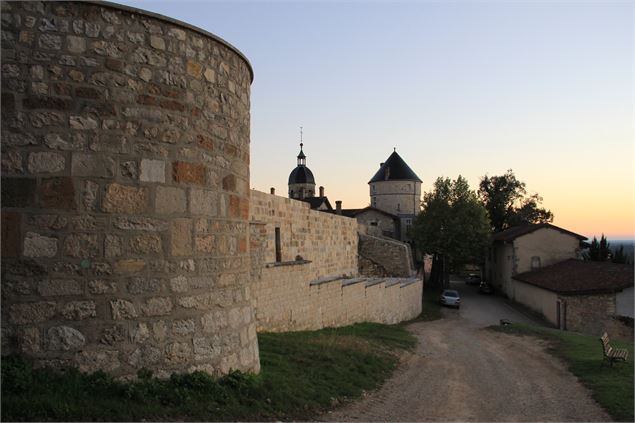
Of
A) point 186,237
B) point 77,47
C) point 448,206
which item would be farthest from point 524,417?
point 448,206

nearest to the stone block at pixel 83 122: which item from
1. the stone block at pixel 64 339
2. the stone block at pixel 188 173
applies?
the stone block at pixel 188 173

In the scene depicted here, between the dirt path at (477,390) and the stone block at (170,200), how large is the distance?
2956 mm

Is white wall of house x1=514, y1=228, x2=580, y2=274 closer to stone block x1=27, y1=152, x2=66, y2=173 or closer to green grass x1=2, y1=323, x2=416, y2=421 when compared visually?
green grass x1=2, y1=323, x2=416, y2=421

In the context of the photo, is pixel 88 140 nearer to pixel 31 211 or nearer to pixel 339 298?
pixel 31 211

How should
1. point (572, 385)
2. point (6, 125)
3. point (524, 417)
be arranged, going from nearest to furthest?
point (6, 125) < point (524, 417) < point (572, 385)

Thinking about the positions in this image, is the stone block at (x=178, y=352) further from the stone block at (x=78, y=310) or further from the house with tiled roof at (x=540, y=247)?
the house with tiled roof at (x=540, y=247)

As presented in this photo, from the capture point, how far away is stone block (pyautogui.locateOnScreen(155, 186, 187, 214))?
16.1ft

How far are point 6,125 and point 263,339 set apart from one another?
19.2ft

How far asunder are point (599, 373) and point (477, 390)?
3014 mm

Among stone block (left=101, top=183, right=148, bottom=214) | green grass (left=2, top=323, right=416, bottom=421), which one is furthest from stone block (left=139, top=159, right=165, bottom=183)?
green grass (left=2, top=323, right=416, bottom=421)

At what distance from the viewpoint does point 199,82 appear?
5.33 m

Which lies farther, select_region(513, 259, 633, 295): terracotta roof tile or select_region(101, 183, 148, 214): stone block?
select_region(513, 259, 633, 295): terracotta roof tile

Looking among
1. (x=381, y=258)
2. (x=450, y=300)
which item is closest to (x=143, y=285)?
(x=381, y=258)

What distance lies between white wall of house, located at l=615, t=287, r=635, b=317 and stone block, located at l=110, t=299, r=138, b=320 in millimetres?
23014
